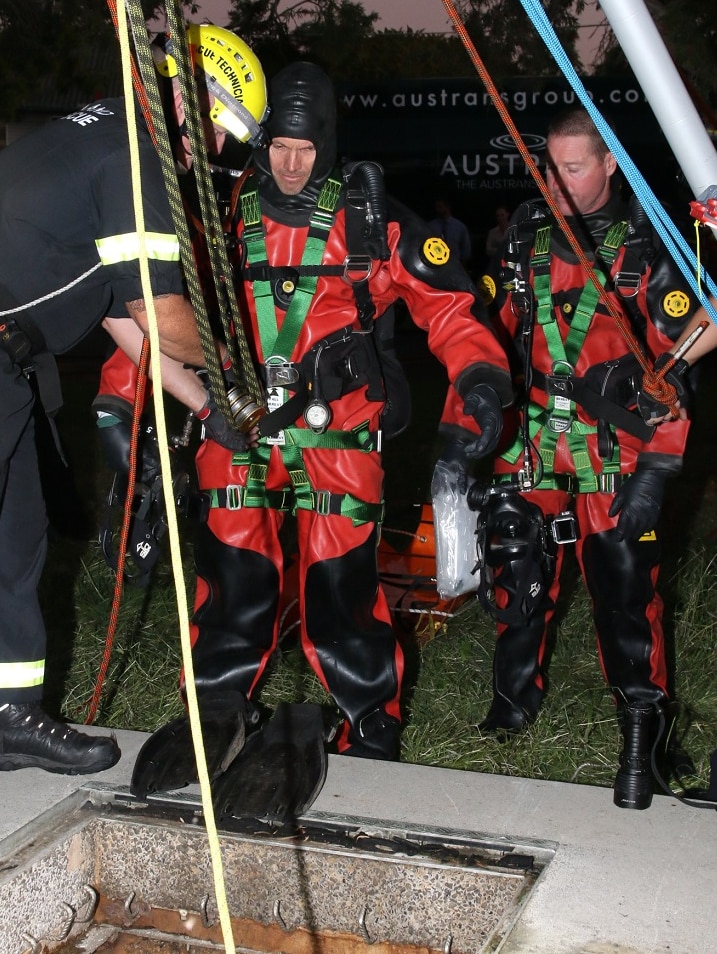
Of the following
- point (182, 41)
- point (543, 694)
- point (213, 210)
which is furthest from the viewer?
point (543, 694)

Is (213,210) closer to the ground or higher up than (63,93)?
closer to the ground

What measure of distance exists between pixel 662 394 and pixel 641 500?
34 cm

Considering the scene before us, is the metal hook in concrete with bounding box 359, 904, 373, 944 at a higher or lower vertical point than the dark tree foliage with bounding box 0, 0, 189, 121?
lower

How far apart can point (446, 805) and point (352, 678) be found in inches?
25.7

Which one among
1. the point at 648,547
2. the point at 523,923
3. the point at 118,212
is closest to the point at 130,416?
the point at 118,212

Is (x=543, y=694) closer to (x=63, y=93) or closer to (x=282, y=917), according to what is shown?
(x=282, y=917)

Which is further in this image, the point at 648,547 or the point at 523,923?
the point at 648,547

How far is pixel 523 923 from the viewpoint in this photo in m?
2.55

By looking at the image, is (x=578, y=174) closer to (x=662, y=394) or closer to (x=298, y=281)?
(x=662, y=394)

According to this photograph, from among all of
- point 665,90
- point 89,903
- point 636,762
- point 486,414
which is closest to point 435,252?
point 486,414

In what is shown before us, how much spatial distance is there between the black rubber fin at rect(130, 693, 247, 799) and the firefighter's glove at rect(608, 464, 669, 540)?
4.22 feet

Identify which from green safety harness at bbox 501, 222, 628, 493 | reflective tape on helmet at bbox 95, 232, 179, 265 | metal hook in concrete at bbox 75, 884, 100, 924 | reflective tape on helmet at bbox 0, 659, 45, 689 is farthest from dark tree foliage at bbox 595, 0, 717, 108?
metal hook in concrete at bbox 75, 884, 100, 924

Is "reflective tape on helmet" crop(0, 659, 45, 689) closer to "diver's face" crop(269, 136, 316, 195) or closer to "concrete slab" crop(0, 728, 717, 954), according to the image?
"concrete slab" crop(0, 728, 717, 954)

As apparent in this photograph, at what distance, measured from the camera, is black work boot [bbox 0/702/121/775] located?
3.33 m
